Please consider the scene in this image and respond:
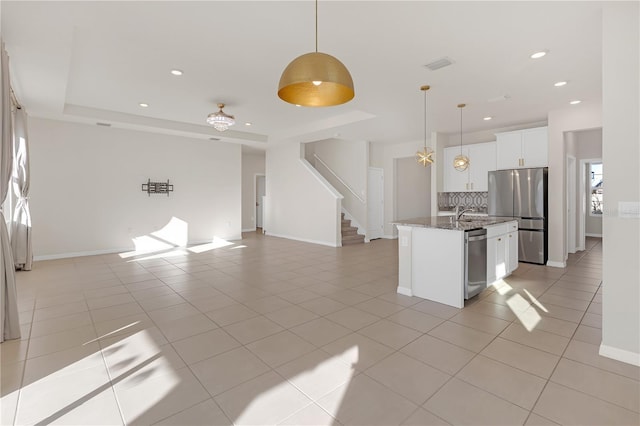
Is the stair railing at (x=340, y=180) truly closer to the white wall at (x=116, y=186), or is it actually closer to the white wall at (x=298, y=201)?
the white wall at (x=298, y=201)

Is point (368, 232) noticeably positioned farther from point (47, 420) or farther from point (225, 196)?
point (47, 420)

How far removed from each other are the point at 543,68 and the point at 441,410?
4.27 meters

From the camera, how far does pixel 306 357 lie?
250cm

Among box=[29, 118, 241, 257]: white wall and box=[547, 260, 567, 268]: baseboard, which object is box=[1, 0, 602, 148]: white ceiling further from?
box=[547, 260, 567, 268]: baseboard

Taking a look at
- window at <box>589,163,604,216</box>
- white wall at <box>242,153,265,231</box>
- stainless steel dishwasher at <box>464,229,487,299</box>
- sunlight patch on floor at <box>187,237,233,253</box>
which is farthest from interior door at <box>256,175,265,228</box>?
window at <box>589,163,604,216</box>

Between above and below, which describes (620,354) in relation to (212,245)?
below

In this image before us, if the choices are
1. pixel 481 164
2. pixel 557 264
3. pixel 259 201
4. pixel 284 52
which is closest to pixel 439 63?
pixel 284 52

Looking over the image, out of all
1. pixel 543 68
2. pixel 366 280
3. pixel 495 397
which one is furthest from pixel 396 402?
pixel 543 68

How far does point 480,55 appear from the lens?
140 inches

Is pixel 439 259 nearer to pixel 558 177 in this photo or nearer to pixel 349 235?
pixel 558 177

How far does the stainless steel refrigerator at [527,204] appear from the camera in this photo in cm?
580

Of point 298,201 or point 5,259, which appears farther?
point 298,201

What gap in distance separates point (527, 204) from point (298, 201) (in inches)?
222

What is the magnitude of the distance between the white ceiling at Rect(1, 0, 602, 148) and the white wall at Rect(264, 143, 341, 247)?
2.77m
